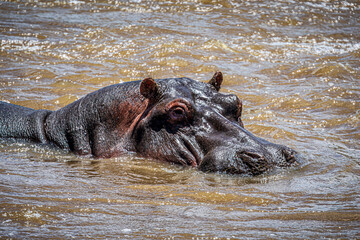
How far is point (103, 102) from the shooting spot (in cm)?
586

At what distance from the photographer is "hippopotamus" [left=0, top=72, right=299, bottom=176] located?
5000 mm

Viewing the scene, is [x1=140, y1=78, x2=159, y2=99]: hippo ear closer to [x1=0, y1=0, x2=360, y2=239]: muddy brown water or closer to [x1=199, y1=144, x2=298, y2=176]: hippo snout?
[x1=0, y1=0, x2=360, y2=239]: muddy brown water

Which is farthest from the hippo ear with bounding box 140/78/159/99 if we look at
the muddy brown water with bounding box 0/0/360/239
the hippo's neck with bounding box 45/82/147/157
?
the muddy brown water with bounding box 0/0/360/239

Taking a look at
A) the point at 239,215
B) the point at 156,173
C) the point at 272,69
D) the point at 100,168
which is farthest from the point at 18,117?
the point at 272,69

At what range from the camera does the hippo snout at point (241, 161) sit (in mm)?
4848

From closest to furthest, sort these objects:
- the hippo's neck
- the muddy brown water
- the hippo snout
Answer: the muddy brown water → the hippo snout → the hippo's neck

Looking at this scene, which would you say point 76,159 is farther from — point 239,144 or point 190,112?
point 239,144

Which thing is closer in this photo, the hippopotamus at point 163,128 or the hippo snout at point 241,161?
the hippo snout at point 241,161

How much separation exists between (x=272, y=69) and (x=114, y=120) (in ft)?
21.4

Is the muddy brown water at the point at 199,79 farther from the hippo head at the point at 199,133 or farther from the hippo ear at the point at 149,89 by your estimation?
the hippo ear at the point at 149,89

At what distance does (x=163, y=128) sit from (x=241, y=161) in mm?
1027

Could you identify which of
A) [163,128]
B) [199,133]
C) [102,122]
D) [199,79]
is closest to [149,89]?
[163,128]

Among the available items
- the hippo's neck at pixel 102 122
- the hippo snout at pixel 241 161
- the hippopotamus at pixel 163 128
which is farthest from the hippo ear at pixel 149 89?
the hippo snout at pixel 241 161

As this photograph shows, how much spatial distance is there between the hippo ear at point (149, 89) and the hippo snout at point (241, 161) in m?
1.04
